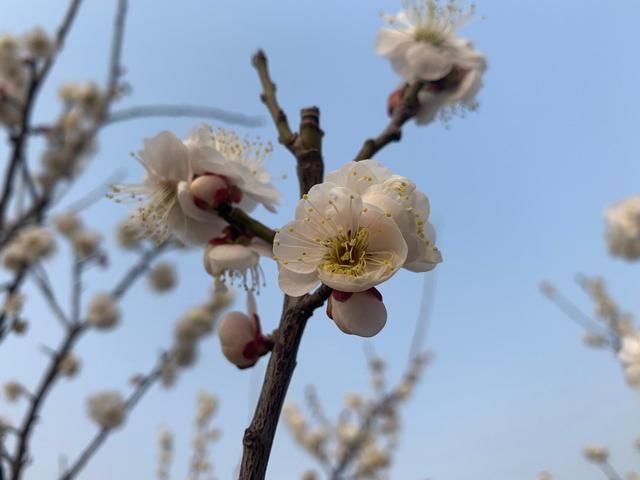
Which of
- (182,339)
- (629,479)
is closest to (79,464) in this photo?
(182,339)

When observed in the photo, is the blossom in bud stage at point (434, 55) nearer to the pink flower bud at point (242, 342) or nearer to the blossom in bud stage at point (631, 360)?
the pink flower bud at point (242, 342)

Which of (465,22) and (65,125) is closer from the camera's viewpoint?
(465,22)

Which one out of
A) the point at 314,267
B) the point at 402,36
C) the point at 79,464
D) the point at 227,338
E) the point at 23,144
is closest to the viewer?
the point at 314,267

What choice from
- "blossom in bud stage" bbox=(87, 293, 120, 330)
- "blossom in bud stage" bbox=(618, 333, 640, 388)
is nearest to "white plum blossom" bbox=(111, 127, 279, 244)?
"blossom in bud stage" bbox=(618, 333, 640, 388)

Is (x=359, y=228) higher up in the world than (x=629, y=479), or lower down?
lower down

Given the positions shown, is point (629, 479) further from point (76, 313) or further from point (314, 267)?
point (314, 267)

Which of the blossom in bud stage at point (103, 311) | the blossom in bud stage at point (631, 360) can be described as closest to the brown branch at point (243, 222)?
the blossom in bud stage at point (631, 360)

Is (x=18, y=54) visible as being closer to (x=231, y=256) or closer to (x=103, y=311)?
(x=103, y=311)

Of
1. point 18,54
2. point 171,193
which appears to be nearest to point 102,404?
point 18,54
